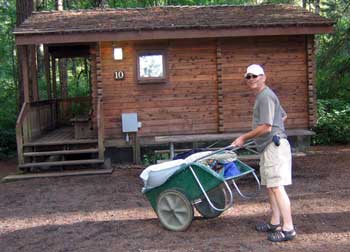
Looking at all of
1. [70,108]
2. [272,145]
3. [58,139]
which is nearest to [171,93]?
[58,139]

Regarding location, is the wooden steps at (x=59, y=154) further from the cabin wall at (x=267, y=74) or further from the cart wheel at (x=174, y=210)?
the cart wheel at (x=174, y=210)

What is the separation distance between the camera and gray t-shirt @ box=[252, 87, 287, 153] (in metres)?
5.66

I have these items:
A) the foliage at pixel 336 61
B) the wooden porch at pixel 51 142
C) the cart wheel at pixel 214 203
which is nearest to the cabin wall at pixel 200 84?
the wooden porch at pixel 51 142

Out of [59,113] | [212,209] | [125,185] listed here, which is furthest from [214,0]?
[212,209]

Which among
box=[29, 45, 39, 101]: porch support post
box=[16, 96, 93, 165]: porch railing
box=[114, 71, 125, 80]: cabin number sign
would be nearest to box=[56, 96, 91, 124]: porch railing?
box=[16, 96, 93, 165]: porch railing

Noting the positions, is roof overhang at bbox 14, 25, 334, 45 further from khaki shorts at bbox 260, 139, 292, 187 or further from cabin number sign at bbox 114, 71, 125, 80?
khaki shorts at bbox 260, 139, 292, 187

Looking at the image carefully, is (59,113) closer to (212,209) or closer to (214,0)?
(212,209)

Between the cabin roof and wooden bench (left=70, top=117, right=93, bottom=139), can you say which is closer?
the cabin roof

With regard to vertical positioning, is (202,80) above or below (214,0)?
below

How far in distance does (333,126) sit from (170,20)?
7.44 meters

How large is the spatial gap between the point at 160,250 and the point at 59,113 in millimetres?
11333

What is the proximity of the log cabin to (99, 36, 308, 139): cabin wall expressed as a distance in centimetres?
3

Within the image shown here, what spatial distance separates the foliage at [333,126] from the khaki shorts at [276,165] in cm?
1141

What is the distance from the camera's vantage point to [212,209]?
21.6ft
